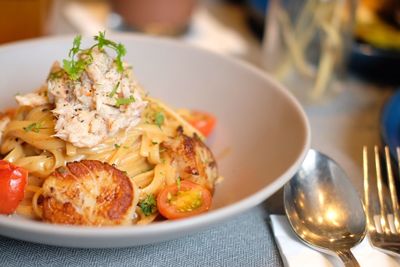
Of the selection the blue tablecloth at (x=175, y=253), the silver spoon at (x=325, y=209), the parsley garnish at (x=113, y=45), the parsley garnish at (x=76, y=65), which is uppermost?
the parsley garnish at (x=113, y=45)

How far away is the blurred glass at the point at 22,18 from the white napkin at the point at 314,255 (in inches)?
82.4

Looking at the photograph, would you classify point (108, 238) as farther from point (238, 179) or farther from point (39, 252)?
point (238, 179)

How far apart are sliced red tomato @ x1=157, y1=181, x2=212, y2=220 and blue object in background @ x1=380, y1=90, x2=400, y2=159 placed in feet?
2.62

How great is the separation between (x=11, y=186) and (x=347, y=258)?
1.03 m

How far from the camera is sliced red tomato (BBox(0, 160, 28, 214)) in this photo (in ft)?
5.25

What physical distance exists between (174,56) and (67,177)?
1.07 metres

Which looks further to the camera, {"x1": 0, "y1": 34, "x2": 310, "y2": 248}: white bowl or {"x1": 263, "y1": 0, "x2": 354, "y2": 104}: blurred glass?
{"x1": 263, "y1": 0, "x2": 354, "y2": 104}: blurred glass

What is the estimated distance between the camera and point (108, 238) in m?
1.33

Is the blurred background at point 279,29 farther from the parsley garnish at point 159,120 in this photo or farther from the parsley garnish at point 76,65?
the parsley garnish at point 76,65

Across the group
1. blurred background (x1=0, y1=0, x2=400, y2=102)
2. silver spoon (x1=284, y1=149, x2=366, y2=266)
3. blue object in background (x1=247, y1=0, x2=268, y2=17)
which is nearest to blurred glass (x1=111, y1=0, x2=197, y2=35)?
blurred background (x1=0, y1=0, x2=400, y2=102)

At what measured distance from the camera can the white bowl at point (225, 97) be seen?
1.89 meters

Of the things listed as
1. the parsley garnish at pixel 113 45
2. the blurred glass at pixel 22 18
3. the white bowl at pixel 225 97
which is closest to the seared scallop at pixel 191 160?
the white bowl at pixel 225 97

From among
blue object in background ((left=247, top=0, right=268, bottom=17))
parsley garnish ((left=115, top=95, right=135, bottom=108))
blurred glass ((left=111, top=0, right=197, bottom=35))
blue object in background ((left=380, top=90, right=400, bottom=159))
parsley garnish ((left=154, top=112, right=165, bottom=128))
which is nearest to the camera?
parsley garnish ((left=115, top=95, right=135, bottom=108))

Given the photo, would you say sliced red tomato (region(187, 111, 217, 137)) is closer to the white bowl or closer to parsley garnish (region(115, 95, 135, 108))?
the white bowl
